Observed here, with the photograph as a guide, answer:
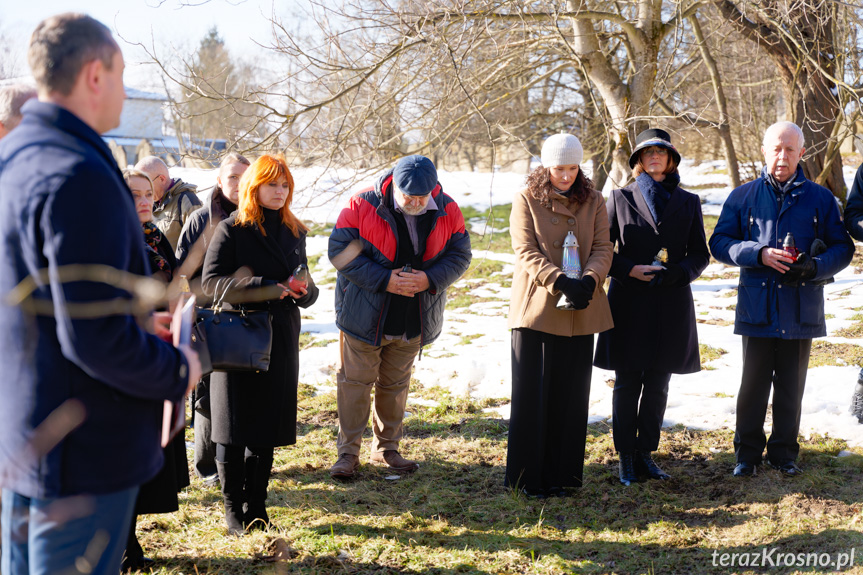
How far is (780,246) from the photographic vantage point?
428 centimetres

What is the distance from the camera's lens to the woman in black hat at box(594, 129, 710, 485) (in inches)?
171

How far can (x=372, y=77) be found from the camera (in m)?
7.17

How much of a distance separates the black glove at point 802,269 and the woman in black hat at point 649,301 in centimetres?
48

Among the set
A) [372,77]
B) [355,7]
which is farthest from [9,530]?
[372,77]

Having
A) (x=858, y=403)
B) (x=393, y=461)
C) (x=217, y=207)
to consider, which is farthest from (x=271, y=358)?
(x=858, y=403)

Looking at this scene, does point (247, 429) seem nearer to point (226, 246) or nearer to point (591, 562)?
point (226, 246)

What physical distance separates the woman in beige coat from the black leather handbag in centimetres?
148

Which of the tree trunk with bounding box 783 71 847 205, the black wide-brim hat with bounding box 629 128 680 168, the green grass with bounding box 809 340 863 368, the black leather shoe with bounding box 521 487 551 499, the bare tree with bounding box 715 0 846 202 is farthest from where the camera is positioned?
the tree trunk with bounding box 783 71 847 205

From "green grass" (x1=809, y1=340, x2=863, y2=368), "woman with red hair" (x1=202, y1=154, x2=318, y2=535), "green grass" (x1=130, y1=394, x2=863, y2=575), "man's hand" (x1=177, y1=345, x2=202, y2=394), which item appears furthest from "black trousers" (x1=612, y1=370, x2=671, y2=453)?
"man's hand" (x1=177, y1=345, x2=202, y2=394)

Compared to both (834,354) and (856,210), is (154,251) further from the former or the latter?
(834,354)

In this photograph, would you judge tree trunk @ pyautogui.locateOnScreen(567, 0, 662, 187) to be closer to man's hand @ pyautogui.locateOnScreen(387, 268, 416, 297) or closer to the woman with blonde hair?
man's hand @ pyautogui.locateOnScreen(387, 268, 416, 297)

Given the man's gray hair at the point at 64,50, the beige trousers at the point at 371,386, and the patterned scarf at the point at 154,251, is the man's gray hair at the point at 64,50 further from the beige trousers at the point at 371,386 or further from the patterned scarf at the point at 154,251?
the beige trousers at the point at 371,386

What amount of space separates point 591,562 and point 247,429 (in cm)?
170

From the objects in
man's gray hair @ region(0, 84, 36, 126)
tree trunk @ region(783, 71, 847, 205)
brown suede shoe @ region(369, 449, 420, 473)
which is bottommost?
brown suede shoe @ region(369, 449, 420, 473)
